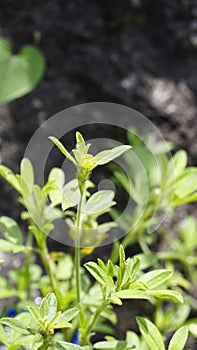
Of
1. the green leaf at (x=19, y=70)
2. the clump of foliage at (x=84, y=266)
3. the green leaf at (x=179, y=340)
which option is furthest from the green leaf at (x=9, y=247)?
the green leaf at (x=19, y=70)

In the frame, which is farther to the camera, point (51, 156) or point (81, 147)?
point (51, 156)

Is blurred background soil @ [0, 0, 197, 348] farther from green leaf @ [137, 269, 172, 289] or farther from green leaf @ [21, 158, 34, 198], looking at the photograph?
green leaf @ [137, 269, 172, 289]

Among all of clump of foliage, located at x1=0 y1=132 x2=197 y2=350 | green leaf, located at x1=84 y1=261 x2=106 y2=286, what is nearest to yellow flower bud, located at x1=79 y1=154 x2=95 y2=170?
clump of foliage, located at x1=0 y1=132 x2=197 y2=350

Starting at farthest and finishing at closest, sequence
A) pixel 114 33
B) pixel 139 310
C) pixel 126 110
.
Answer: pixel 114 33
pixel 126 110
pixel 139 310

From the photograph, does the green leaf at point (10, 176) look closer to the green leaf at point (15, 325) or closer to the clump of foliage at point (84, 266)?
the clump of foliage at point (84, 266)

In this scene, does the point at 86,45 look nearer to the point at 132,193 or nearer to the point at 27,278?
the point at 132,193

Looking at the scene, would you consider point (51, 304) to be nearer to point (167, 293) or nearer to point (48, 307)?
point (48, 307)

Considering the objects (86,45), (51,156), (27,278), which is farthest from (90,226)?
(86,45)
